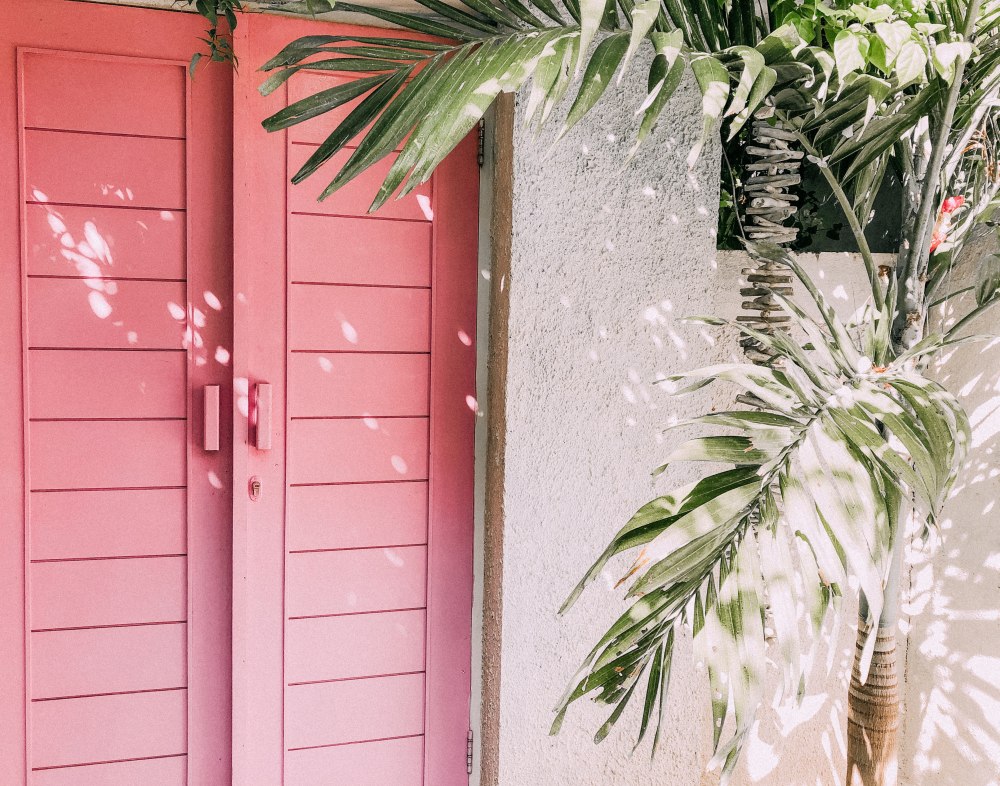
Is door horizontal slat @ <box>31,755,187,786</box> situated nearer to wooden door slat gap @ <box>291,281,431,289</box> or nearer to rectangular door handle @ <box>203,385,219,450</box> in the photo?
rectangular door handle @ <box>203,385,219,450</box>

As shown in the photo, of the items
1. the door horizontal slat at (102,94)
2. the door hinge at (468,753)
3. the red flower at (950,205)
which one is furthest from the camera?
the door hinge at (468,753)

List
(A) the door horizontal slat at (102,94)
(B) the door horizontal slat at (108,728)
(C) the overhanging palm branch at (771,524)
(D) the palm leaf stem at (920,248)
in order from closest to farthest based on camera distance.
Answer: (C) the overhanging palm branch at (771,524) < (D) the palm leaf stem at (920,248) < (A) the door horizontal slat at (102,94) < (B) the door horizontal slat at (108,728)

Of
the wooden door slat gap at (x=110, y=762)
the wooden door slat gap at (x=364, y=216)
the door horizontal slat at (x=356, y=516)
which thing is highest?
the wooden door slat gap at (x=364, y=216)

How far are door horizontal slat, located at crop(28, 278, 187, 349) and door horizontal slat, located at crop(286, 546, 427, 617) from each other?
2.26 ft

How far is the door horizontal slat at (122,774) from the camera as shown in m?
1.98

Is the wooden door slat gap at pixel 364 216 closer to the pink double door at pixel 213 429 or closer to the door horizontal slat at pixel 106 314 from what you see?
the pink double door at pixel 213 429

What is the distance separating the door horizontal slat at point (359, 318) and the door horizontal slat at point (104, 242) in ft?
1.05

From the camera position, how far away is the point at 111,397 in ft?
6.42

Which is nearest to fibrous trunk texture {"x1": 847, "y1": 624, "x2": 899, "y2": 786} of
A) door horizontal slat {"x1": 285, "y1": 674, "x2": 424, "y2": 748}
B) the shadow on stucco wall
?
the shadow on stucco wall

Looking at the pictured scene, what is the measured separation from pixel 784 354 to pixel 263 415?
127 cm

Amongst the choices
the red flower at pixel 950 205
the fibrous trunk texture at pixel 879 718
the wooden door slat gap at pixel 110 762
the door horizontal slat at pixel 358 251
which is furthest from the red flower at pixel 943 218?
the wooden door slat gap at pixel 110 762

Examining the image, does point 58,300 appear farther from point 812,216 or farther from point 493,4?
point 812,216

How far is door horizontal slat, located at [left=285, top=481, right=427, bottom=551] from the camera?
2.08 meters

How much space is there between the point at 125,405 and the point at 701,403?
1526mm
